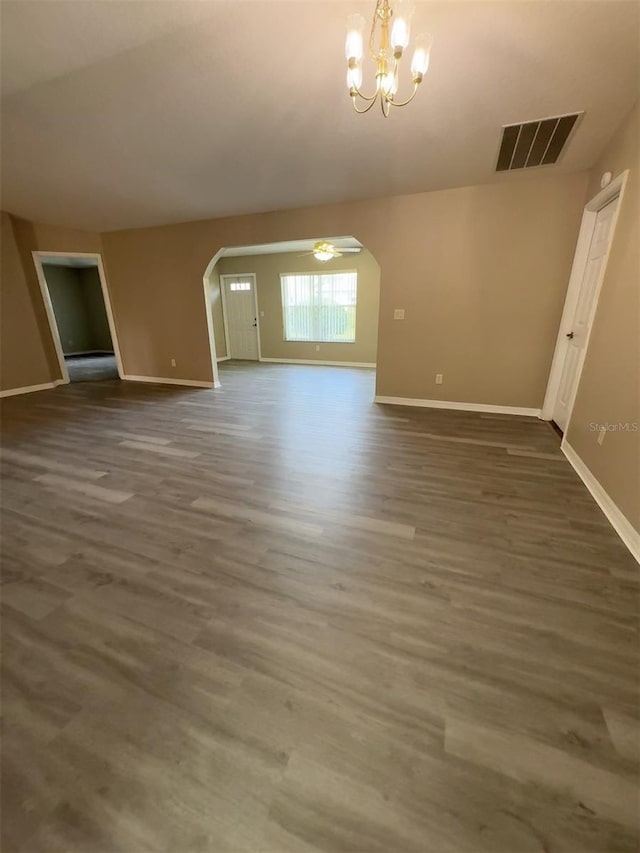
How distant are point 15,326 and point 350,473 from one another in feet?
19.8

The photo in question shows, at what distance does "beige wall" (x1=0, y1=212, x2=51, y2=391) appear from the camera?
5.20 metres

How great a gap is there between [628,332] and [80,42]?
3868 mm

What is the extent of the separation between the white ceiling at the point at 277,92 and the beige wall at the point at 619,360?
1.22 ft

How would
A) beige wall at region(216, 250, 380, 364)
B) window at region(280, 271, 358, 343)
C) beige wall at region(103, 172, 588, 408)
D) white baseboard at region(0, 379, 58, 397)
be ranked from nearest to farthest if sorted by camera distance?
beige wall at region(103, 172, 588, 408) → white baseboard at region(0, 379, 58, 397) → beige wall at region(216, 250, 380, 364) → window at region(280, 271, 358, 343)

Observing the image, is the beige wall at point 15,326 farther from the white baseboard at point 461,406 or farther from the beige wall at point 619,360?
the beige wall at point 619,360

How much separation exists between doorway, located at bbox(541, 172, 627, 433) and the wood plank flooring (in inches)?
50.0

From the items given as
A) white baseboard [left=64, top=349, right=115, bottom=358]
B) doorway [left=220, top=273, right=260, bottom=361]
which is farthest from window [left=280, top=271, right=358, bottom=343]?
white baseboard [left=64, top=349, right=115, bottom=358]

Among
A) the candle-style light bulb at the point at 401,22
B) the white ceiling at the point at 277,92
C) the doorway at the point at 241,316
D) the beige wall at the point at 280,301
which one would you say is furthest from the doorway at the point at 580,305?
the doorway at the point at 241,316

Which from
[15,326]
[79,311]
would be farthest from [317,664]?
[79,311]

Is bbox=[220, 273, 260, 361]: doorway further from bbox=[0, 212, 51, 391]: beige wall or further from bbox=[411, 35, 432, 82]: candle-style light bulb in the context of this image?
bbox=[411, 35, 432, 82]: candle-style light bulb

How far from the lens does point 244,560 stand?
73.5 inches

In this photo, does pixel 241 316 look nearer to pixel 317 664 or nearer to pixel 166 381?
pixel 166 381

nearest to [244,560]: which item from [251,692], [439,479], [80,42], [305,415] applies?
[251,692]

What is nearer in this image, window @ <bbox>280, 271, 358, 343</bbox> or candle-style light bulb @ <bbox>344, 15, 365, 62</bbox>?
candle-style light bulb @ <bbox>344, 15, 365, 62</bbox>
